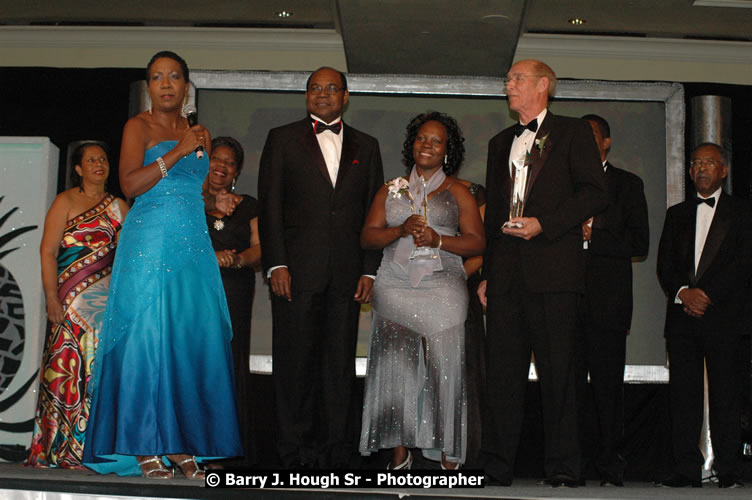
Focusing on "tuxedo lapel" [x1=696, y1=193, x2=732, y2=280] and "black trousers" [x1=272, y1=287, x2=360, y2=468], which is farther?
"tuxedo lapel" [x1=696, y1=193, x2=732, y2=280]

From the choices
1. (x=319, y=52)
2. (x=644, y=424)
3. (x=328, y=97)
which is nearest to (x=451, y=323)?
(x=328, y=97)

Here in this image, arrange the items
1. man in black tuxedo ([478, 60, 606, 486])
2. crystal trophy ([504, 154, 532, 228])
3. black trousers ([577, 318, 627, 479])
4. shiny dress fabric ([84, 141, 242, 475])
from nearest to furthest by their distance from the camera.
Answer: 1. shiny dress fabric ([84, 141, 242, 475])
2. man in black tuxedo ([478, 60, 606, 486])
3. crystal trophy ([504, 154, 532, 228])
4. black trousers ([577, 318, 627, 479])

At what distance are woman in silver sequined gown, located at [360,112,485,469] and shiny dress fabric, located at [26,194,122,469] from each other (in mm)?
1642

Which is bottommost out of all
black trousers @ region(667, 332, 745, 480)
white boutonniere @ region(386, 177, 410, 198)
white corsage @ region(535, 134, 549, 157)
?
black trousers @ region(667, 332, 745, 480)

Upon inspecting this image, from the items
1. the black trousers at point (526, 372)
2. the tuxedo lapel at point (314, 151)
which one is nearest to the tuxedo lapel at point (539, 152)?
the black trousers at point (526, 372)

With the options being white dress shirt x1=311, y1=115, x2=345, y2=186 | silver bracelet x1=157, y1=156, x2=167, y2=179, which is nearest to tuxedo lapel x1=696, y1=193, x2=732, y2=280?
white dress shirt x1=311, y1=115, x2=345, y2=186

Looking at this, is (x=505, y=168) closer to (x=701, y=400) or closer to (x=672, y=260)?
(x=672, y=260)

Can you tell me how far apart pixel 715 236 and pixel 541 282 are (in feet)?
5.04

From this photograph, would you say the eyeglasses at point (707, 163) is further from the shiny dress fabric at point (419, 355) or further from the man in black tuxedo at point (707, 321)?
the shiny dress fabric at point (419, 355)

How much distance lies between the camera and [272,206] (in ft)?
14.9

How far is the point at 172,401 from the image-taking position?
12.3 ft

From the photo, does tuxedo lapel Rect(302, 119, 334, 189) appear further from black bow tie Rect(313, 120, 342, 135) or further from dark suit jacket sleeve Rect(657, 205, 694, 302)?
dark suit jacket sleeve Rect(657, 205, 694, 302)

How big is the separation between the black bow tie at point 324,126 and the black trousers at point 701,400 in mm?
2119

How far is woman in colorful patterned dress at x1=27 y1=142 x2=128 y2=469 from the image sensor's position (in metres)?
5.12
